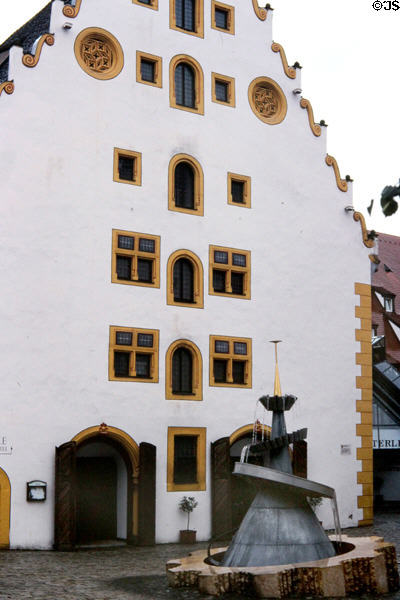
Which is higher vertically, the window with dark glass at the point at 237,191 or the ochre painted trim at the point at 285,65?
the ochre painted trim at the point at 285,65

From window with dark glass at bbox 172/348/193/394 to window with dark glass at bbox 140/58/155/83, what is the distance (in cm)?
796

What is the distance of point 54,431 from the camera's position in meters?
23.2

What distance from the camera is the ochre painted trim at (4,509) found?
869 inches

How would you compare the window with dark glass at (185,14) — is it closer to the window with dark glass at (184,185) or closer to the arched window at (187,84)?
the arched window at (187,84)

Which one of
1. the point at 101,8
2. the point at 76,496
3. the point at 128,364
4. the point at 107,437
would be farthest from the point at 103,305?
the point at 101,8

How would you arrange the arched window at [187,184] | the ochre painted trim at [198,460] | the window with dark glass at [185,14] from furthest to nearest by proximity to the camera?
1. the window with dark glass at [185,14]
2. the arched window at [187,184]
3. the ochre painted trim at [198,460]

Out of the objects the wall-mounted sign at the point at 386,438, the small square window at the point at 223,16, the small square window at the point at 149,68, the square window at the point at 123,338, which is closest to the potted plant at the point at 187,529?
the square window at the point at 123,338

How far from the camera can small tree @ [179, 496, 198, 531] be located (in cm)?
2491

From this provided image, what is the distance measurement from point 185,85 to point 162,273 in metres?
5.93

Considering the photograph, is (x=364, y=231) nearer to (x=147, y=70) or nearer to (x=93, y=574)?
(x=147, y=70)

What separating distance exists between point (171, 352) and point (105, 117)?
6816mm

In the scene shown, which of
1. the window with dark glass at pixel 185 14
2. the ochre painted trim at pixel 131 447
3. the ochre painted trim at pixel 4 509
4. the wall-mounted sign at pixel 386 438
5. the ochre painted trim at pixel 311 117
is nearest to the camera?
the ochre painted trim at pixel 4 509

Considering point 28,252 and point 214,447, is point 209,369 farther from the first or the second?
point 28,252

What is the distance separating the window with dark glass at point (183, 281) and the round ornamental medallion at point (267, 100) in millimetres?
5668
